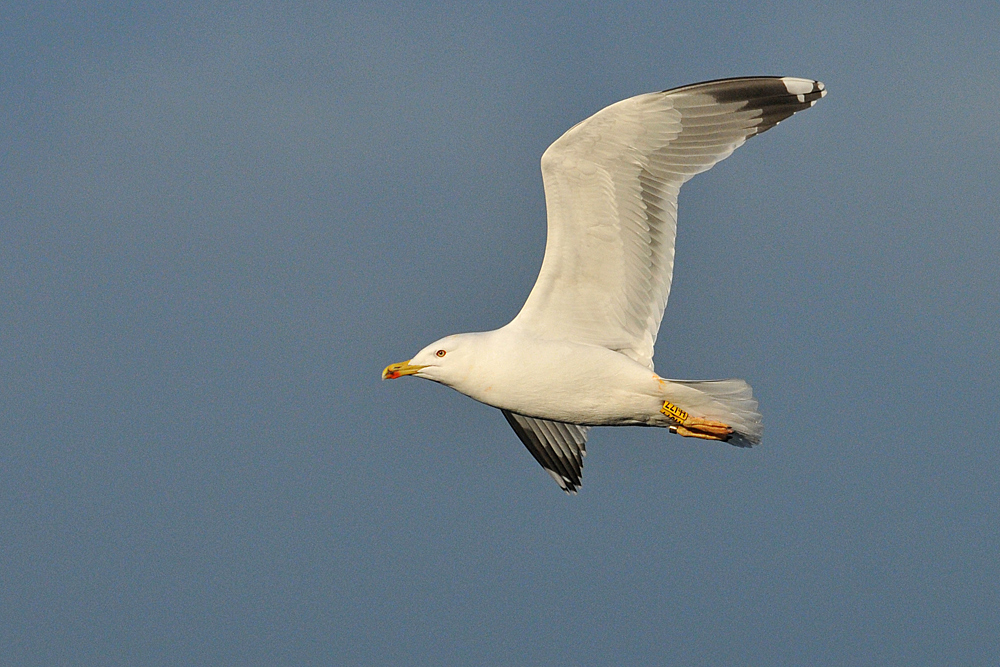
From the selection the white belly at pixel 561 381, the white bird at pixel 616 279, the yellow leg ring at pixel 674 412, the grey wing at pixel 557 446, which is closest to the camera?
the white bird at pixel 616 279

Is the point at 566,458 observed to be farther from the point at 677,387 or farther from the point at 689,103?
the point at 689,103

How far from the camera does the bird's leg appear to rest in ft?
42.5

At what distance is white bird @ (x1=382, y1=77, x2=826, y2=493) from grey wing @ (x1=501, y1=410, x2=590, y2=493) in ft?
6.29

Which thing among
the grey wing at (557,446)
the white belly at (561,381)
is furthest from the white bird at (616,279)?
the grey wing at (557,446)

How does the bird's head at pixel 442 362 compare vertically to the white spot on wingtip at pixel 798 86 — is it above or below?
below

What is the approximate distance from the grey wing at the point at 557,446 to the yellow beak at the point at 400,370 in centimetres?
233

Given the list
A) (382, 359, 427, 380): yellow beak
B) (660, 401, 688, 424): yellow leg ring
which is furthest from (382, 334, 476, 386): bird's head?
(660, 401, 688, 424): yellow leg ring

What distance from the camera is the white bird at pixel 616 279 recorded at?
1247 cm

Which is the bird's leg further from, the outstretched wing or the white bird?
the outstretched wing

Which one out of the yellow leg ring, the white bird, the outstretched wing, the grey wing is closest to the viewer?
the outstretched wing

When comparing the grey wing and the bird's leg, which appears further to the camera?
the grey wing

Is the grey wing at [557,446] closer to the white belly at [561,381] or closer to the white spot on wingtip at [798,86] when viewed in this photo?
the white belly at [561,381]

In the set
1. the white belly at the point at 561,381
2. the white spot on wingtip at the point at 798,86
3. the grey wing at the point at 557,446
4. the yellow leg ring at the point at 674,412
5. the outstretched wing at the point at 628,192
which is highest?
the white spot on wingtip at the point at 798,86

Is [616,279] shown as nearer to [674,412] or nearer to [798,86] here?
[674,412]
